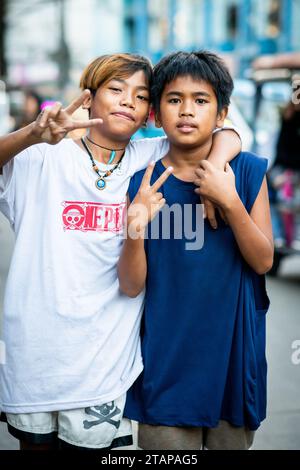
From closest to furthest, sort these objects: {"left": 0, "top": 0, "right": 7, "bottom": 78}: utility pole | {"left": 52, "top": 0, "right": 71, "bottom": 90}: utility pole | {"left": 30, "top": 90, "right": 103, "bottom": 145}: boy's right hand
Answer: {"left": 30, "top": 90, "right": 103, "bottom": 145}: boy's right hand, {"left": 0, "top": 0, "right": 7, "bottom": 78}: utility pole, {"left": 52, "top": 0, "right": 71, "bottom": 90}: utility pole

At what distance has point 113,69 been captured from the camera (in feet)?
6.97

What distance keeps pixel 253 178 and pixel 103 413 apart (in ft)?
2.75

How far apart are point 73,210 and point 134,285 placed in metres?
0.29

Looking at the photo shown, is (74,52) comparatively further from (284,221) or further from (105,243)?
(105,243)

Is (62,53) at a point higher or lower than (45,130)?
higher

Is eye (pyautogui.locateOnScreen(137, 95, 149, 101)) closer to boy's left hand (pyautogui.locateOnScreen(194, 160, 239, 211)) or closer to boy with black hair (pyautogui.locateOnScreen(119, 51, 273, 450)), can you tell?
boy with black hair (pyautogui.locateOnScreen(119, 51, 273, 450))

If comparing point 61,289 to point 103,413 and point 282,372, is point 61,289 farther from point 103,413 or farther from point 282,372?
point 282,372

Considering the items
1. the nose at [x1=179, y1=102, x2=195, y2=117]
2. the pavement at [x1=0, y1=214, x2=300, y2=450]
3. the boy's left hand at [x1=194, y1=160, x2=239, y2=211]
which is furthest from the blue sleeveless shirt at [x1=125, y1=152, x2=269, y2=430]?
the pavement at [x1=0, y1=214, x2=300, y2=450]

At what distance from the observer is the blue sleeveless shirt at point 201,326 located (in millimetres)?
2076

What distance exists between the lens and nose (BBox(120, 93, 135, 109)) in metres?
2.10

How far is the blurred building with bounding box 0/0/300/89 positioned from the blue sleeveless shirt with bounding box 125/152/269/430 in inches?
647

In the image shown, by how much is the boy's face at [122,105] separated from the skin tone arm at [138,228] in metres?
0.20

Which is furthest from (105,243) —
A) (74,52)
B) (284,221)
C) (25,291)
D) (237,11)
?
(74,52)

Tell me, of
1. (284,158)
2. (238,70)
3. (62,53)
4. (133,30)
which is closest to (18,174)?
(284,158)
